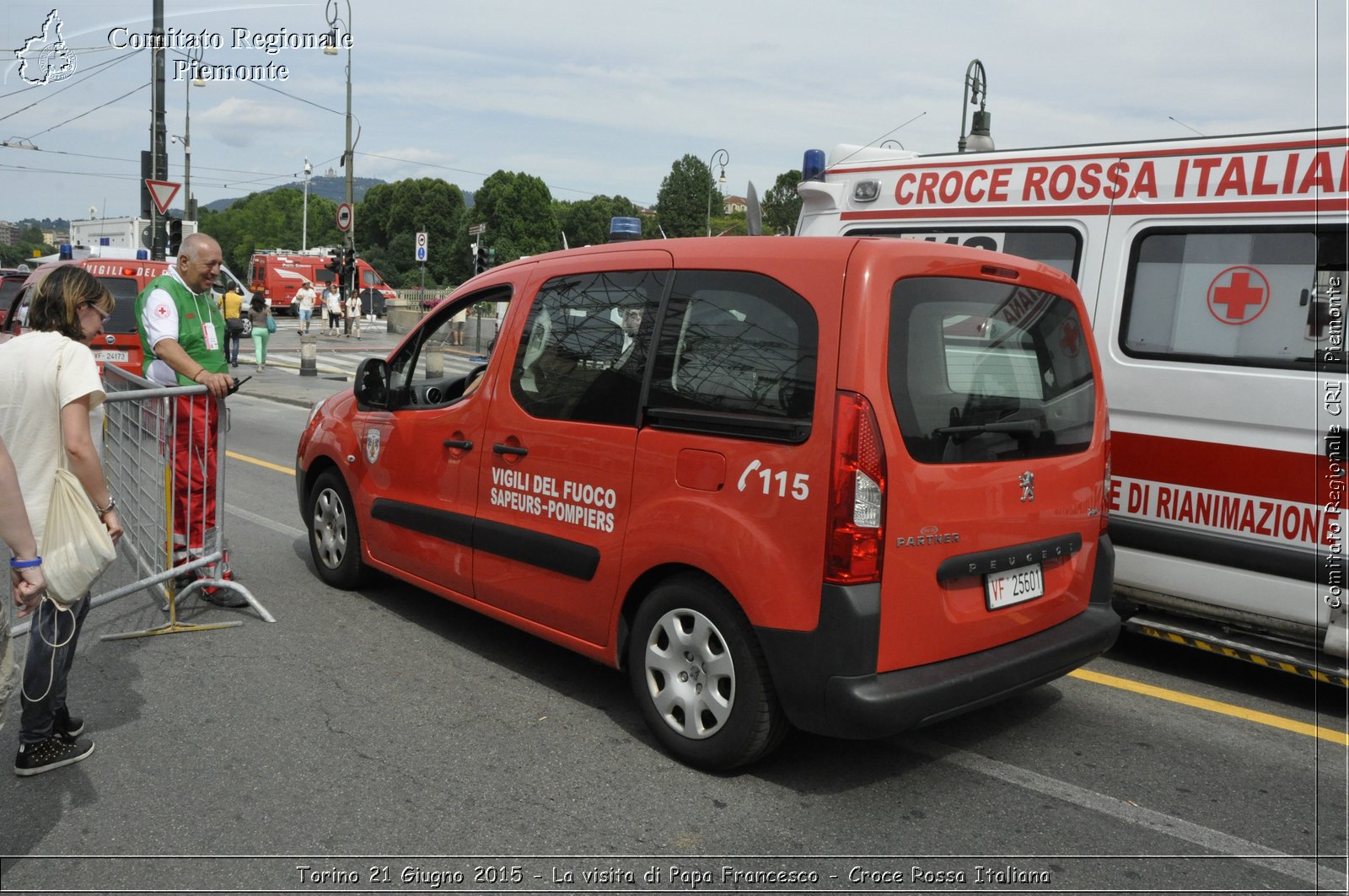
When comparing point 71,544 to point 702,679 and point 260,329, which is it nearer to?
point 702,679

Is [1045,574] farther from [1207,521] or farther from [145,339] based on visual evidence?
[145,339]

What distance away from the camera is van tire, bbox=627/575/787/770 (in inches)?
144

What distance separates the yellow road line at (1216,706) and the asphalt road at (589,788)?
2 cm

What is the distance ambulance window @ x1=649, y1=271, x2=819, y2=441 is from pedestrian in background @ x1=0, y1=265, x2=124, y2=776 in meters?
1.94

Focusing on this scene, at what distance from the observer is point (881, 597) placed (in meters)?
3.43

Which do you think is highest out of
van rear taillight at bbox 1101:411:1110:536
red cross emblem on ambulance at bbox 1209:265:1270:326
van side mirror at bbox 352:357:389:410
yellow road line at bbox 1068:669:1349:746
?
red cross emblem on ambulance at bbox 1209:265:1270:326

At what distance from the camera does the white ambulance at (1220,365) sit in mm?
4488

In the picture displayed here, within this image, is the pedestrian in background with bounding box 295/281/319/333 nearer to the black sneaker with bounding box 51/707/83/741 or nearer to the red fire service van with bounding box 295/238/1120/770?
the red fire service van with bounding box 295/238/1120/770

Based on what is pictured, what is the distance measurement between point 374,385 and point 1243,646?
13.9ft

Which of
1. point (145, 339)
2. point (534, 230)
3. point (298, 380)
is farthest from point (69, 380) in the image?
point (534, 230)

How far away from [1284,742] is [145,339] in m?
5.75

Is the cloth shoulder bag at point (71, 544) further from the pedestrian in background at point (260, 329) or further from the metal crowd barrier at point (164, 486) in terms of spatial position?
the pedestrian in background at point (260, 329)

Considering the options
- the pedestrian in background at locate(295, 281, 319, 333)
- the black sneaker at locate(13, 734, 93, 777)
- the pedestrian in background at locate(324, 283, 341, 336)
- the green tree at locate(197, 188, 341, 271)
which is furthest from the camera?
the green tree at locate(197, 188, 341, 271)

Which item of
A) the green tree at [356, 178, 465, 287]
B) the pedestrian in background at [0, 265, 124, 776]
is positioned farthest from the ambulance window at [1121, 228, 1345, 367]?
the green tree at [356, 178, 465, 287]
